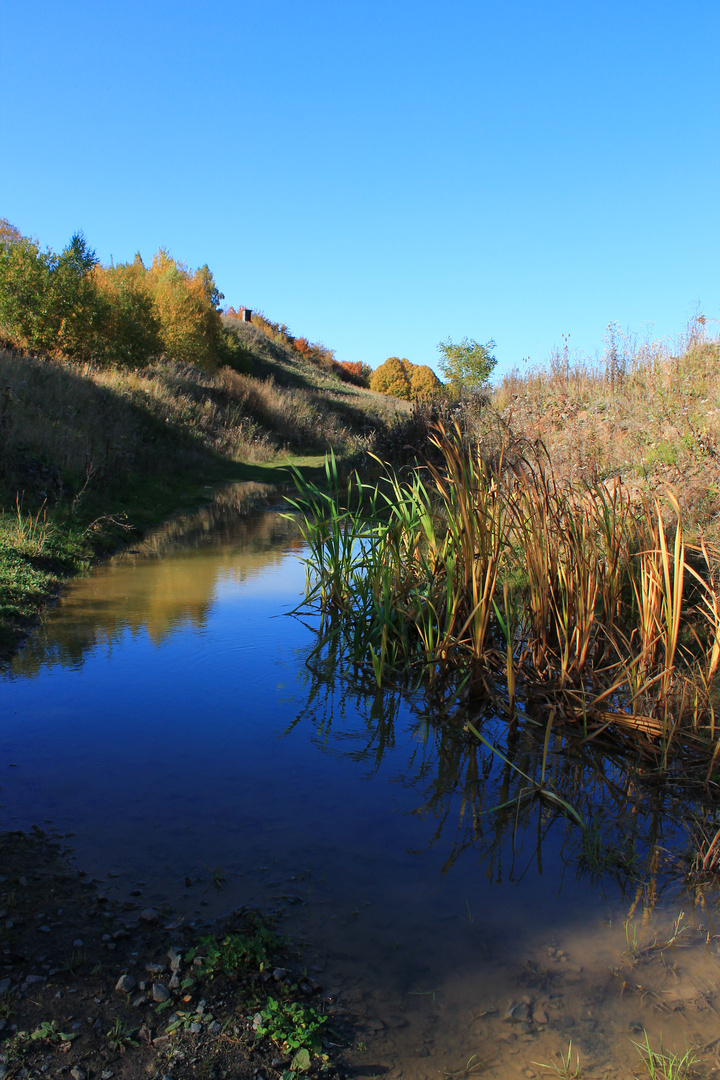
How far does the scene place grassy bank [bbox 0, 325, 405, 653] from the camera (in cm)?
741

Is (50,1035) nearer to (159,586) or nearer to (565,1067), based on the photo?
(565,1067)

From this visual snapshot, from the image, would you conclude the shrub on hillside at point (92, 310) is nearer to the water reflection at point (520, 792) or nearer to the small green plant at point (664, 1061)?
the water reflection at point (520, 792)

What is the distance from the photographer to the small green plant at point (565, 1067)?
1800 millimetres

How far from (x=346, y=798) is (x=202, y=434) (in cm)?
1798

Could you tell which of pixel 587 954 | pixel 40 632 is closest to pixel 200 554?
pixel 40 632

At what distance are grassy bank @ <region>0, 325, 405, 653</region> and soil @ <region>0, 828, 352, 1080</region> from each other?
127 inches

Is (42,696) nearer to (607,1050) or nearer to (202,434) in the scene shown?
(607,1050)

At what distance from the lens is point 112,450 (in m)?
12.9

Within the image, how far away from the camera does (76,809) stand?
2.96 m

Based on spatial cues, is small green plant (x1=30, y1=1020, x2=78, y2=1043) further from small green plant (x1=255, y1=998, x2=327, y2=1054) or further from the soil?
small green plant (x1=255, y1=998, x2=327, y2=1054)

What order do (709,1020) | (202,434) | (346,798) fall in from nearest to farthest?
(709,1020) → (346,798) → (202,434)

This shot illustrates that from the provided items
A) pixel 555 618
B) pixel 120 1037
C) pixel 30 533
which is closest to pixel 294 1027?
pixel 120 1037

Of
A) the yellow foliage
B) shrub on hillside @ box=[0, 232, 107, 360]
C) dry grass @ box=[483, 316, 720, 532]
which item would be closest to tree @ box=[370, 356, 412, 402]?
the yellow foliage

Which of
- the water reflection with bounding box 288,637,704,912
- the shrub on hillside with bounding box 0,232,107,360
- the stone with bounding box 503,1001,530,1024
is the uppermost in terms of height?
the shrub on hillside with bounding box 0,232,107,360
